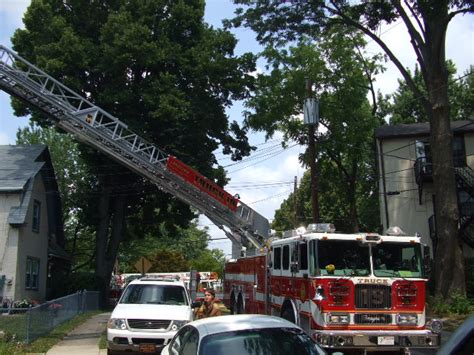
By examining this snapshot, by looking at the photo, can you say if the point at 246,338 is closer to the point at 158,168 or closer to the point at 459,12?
the point at 158,168

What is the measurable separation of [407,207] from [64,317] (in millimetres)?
19764

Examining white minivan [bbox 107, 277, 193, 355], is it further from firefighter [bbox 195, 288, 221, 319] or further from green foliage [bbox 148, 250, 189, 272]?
green foliage [bbox 148, 250, 189, 272]

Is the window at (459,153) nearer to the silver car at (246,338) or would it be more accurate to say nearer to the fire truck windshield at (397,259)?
the fire truck windshield at (397,259)

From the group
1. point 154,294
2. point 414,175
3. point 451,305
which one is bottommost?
point 451,305

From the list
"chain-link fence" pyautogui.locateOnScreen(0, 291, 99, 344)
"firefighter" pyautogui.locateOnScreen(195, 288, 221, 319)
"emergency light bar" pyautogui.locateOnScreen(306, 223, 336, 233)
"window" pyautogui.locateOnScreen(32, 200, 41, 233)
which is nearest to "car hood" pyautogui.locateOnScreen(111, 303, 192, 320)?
"firefighter" pyautogui.locateOnScreen(195, 288, 221, 319)

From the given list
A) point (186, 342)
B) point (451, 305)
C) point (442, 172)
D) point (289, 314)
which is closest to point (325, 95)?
point (442, 172)

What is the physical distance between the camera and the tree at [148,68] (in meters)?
28.2

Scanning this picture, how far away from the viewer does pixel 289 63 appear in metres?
30.9

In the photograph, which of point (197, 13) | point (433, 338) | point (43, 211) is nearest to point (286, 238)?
point (433, 338)

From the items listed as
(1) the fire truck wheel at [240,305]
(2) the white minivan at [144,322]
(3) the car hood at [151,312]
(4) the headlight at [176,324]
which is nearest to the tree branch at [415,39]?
(1) the fire truck wheel at [240,305]

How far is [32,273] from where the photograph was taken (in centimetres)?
2655

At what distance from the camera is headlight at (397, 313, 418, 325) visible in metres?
10.5

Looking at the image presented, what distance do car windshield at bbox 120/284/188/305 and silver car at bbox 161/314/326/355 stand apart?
6479 millimetres

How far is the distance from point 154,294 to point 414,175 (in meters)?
21.9
